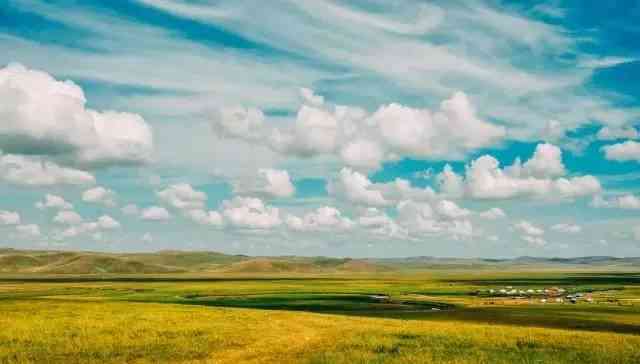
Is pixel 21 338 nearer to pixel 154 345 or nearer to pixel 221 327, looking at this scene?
pixel 154 345

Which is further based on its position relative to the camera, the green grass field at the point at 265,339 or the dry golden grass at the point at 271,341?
the green grass field at the point at 265,339

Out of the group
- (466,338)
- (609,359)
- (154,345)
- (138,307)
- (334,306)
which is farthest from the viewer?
(334,306)

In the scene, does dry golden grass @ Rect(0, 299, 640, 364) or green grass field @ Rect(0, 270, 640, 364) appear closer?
dry golden grass @ Rect(0, 299, 640, 364)

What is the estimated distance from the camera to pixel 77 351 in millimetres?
47844

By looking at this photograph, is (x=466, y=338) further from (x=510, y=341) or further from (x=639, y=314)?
(x=639, y=314)

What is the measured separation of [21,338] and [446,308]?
235 ft

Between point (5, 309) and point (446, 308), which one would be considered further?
point (446, 308)

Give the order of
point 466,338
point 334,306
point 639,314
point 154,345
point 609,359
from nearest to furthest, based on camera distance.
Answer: point 609,359 < point 154,345 < point 466,338 < point 639,314 < point 334,306

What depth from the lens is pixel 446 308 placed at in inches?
4186

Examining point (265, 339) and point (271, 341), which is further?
point (265, 339)

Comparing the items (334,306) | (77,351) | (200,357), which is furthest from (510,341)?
(334,306)

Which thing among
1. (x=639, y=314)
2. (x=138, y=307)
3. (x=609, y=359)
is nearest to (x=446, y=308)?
(x=639, y=314)

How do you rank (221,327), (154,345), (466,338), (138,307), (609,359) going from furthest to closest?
(138,307)
(221,327)
(466,338)
(154,345)
(609,359)

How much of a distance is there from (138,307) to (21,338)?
1016 inches
